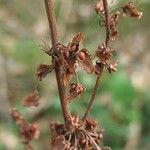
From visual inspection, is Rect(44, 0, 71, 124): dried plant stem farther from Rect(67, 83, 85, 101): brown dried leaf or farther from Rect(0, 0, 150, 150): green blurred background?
Rect(0, 0, 150, 150): green blurred background

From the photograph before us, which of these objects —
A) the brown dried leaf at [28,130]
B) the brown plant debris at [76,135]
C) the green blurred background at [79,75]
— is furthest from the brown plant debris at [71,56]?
the green blurred background at [79,75]

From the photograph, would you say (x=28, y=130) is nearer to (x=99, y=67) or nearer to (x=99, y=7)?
(x=99, y=67)

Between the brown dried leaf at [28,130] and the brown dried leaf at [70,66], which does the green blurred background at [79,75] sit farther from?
the brown dried leaf at [70,66]

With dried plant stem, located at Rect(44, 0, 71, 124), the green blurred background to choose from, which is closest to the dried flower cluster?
dried plant stem, located at Rect(44, 0, 71, 124)

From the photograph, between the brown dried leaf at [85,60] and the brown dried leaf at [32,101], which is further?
the brown dried leaf at [32,101]

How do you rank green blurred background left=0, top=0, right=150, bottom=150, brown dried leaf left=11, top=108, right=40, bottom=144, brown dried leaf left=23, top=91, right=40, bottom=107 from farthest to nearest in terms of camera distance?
green blurred background left=0, top=0, right=150, bottom=150, brown dried leaf left=11, top=108, right=40, bottom=144, brown dried leaf left=23, top=91, right=40, bottom=107

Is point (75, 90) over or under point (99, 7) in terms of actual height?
under

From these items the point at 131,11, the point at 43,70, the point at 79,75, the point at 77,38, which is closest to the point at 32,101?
the point at 43,70
